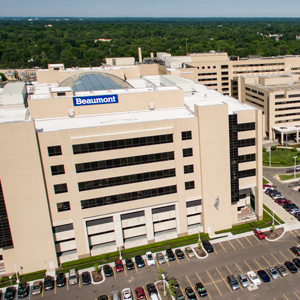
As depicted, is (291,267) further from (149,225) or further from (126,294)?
(126,294)

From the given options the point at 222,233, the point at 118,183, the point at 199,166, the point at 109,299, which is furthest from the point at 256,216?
the point at 109,299

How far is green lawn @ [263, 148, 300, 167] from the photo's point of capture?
95.4m

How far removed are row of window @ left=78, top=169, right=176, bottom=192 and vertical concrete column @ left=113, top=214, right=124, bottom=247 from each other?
5.93 metres

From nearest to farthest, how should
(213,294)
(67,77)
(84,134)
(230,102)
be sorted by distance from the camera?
(213,294) → (84,134) → (230,102) → (67,77)

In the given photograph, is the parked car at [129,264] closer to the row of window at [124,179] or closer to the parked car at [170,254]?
the parked car at [170,254]

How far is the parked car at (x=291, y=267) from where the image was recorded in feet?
173

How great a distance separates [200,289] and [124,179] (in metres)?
21.2

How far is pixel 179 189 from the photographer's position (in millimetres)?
61969

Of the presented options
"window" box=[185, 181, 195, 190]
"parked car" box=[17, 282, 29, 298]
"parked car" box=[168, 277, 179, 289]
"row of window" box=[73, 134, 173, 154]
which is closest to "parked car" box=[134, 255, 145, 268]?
"parked car" box=[168, 277, 179, 289]

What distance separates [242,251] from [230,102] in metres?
30.9

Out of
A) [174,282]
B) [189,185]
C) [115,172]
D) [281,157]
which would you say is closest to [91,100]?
[115,172]

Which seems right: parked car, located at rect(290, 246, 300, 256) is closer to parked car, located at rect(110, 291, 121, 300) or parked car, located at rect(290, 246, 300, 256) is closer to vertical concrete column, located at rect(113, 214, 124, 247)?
vertical concrete column, located at rect(113, 214, 124, 247)

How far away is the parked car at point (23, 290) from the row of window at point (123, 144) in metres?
21.9

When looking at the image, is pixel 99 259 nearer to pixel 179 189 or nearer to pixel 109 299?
pixel 109 299
